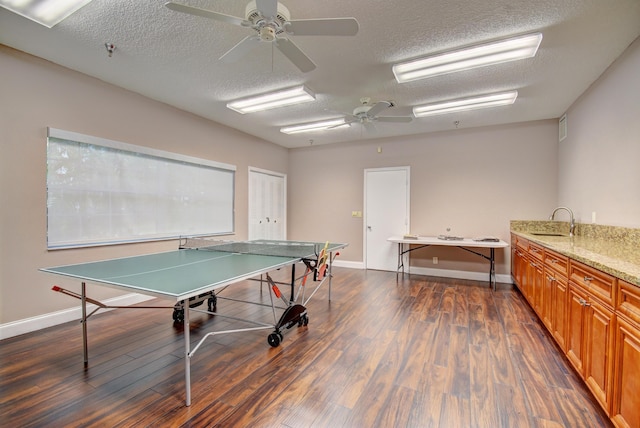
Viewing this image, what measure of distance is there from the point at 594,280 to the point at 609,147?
6.69 ft

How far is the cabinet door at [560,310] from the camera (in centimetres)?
224

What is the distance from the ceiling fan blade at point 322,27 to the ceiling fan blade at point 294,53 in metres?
0.08

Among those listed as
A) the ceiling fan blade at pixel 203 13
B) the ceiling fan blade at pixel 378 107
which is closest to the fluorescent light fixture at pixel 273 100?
the ceiling fan blade at pixel 378 107

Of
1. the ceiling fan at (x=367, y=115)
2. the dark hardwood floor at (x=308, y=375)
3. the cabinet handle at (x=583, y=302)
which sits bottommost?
the dark hardwood floor at (x=308, y=375)

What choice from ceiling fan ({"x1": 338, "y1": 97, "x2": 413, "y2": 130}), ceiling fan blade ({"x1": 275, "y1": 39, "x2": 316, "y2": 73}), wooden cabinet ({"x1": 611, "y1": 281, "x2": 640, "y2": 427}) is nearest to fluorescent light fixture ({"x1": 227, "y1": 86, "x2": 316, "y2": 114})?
ceiling fan ({"x1": 338, "y1": 97, "x2": 413, "y2": 130})

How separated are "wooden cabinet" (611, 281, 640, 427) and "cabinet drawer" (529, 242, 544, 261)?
153 cm

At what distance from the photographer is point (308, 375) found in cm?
213

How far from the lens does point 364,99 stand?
12.0 feet

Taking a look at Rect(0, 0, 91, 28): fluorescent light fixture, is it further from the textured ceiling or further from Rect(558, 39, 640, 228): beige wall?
Rect(558, 39, 640, 228): beige wall

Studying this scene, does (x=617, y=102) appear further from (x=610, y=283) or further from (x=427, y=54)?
(x=610, y=283)

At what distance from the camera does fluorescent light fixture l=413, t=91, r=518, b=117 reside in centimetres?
357

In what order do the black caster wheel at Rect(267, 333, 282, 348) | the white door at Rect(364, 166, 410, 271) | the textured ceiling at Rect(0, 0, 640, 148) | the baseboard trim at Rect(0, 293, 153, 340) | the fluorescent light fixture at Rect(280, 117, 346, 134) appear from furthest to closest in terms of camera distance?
the white door at Rect(364, 166, 410, 271)
the fluorescent light fixture at Rect(280, 117, 346, 134)
the baseboard trim at Rect(0, 293, 153, 340)
the black caster wheel at Rect(267, 333, 282, 348)
the textured ceiling at Rect(0, 0, 640, 148)

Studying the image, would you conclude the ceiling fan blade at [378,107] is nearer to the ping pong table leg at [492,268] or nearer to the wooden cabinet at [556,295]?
the wooden cabinet at [556,295]

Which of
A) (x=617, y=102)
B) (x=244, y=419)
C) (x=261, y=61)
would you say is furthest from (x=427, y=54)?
(x=244, y=419)
